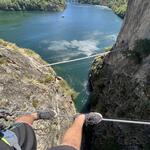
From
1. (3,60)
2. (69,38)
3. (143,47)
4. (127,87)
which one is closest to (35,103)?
(3,60)

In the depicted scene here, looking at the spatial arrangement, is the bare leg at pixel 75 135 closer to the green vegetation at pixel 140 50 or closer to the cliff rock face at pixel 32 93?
the cliff rock face at pixel 32 93

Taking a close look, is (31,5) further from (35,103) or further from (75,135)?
(75,135)

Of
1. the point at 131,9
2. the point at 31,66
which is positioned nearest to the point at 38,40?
the point at 131,9

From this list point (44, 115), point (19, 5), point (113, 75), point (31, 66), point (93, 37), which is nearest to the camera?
point (44, 115)

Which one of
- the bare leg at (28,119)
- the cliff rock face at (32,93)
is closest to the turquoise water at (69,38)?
the cliff rock face at (32,93)

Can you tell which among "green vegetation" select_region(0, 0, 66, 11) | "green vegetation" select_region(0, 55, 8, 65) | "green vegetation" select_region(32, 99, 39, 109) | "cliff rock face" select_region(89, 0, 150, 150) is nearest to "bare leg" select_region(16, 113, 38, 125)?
"green vegetation" select_region(32, 99, 39, 109)

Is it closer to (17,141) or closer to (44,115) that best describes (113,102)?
(44,115)
